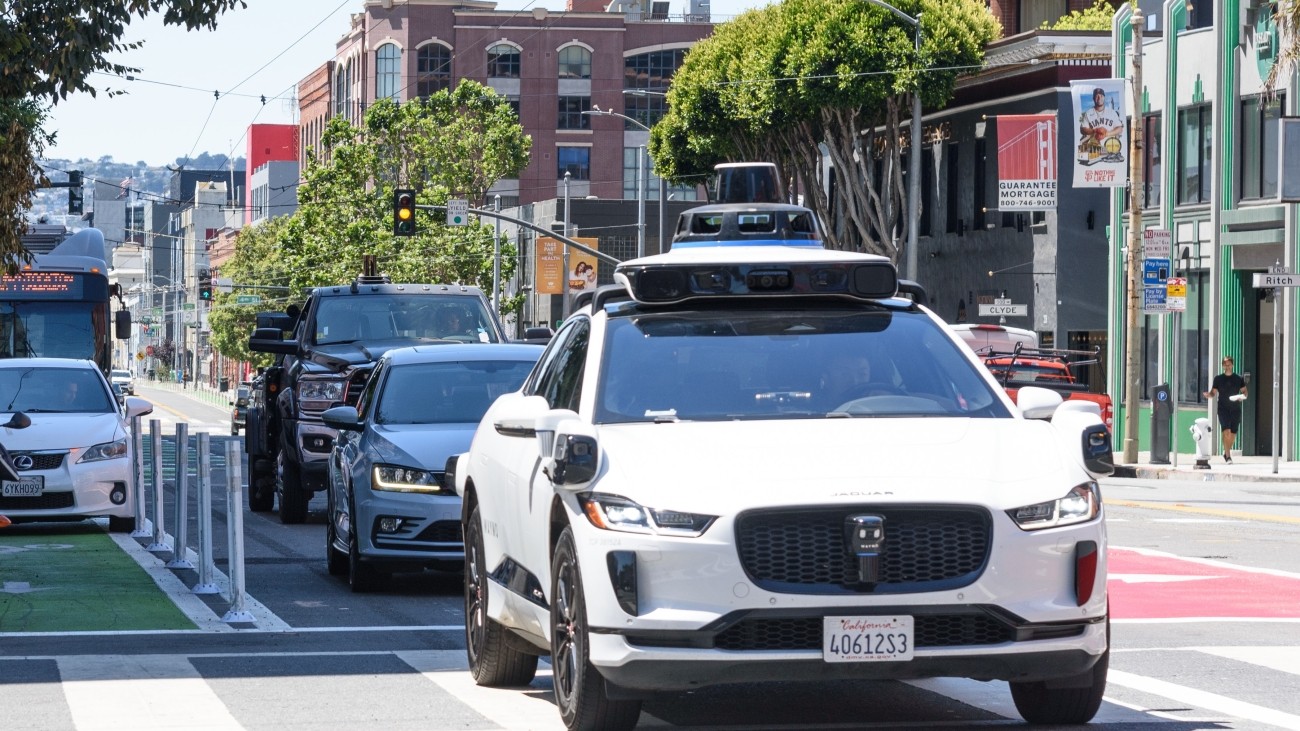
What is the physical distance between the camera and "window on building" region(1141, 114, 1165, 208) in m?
43.9

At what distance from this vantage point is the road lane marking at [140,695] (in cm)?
862

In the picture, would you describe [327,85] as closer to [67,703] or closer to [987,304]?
[987,304]

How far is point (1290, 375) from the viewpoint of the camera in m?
38.8

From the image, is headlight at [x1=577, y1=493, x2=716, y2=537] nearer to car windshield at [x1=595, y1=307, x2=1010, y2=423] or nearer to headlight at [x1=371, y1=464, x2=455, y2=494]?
car windshield at [x1=595, y1=307, x2=1010, y2=423]

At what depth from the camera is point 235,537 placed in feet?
41.2

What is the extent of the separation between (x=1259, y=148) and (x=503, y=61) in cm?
7581

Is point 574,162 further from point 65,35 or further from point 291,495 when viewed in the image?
point 65,35

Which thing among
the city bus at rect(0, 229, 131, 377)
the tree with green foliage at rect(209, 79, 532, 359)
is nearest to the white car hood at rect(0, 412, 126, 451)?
the city bus at rect(0, 229, 131, 377)

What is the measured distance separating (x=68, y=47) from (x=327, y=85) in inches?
4375

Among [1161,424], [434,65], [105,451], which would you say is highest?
[434,65]

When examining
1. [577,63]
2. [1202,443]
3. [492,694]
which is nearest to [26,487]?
[492,694]

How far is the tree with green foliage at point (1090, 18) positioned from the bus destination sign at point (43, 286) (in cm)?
3283

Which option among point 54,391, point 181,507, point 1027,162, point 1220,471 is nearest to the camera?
point 181,507

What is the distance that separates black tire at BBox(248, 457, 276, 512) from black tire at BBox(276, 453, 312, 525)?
5.36ft
